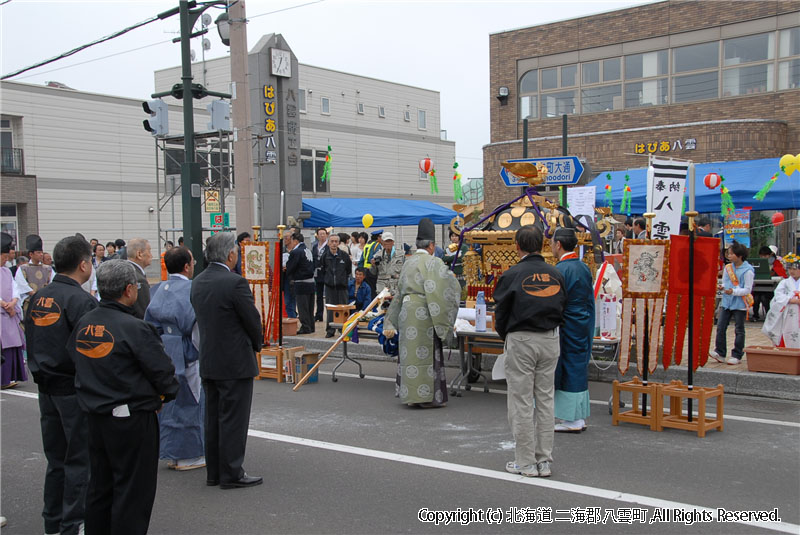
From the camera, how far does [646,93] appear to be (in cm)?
2302

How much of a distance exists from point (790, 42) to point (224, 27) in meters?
16.3

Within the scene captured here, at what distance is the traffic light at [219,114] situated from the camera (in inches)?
573

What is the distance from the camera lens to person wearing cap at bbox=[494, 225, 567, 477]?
17.9 ft

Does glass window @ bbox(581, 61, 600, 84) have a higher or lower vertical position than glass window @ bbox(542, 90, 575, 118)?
higher

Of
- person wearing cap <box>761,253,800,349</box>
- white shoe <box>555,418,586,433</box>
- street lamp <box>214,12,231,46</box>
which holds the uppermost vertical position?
street lamp <box>214,12,231,46</box>

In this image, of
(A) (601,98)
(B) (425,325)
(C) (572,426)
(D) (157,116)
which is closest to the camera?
(C) (572,426)

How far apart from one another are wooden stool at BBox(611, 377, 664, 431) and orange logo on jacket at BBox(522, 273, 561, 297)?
1.89 m

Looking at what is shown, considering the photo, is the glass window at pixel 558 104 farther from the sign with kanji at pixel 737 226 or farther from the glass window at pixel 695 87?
the sign with kanji at pixel 737 226

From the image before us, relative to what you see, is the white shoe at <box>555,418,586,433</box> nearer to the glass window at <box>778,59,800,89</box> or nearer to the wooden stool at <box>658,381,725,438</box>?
the wooden stool at <box>658,381,725,438</box>

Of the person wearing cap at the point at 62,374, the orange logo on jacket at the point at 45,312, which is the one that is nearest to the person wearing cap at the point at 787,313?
the person wearing cap at the point at 62,374

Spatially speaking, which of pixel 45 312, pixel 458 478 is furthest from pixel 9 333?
pixel 458 478

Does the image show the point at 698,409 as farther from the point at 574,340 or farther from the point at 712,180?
the point at 712,180

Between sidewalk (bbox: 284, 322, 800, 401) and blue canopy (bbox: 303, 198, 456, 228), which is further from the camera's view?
blue canopy (bbox: 303, 198, 456, 228)

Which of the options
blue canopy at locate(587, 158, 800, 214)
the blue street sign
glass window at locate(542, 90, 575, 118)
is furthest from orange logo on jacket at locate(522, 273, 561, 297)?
glass window at locate(542, 90, 575, 118)
